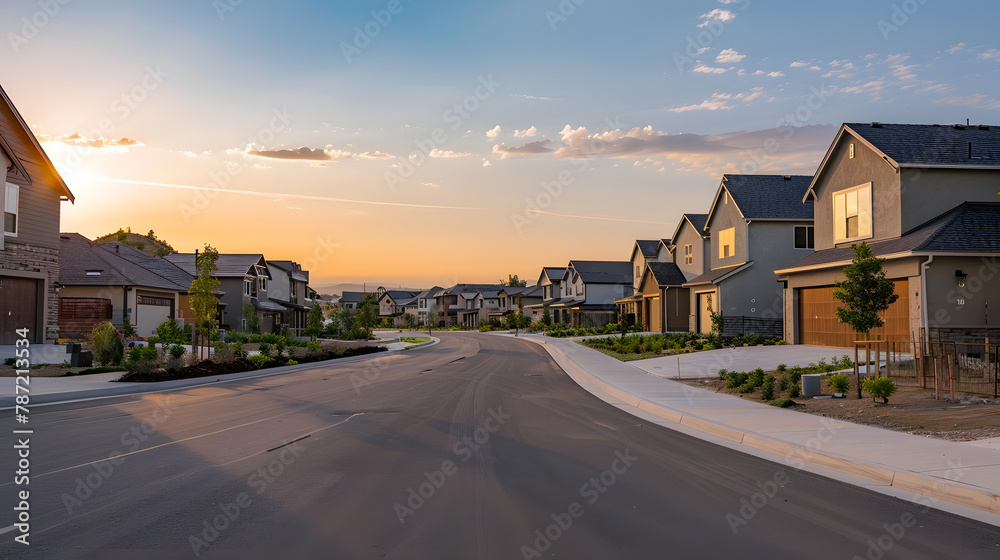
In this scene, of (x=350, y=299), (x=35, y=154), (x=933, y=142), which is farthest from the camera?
(x=350, y=299)

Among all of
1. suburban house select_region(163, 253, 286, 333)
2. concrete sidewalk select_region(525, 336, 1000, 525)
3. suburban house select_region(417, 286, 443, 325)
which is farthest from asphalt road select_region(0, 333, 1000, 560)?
suburban house select_region(417, 286, 443, 325)

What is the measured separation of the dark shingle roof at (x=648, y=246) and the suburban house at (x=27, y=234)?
Answer: 137 feet

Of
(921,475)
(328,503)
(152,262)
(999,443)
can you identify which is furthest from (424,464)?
(152,262)

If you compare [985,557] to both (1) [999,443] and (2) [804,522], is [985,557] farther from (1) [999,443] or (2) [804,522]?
(1) [999,443]

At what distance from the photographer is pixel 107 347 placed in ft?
79.3

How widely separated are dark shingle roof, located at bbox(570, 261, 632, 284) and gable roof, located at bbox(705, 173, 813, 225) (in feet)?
105

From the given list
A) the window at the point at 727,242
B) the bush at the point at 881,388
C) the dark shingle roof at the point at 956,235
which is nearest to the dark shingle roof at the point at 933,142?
the dark shingle roof at the point at 956,235

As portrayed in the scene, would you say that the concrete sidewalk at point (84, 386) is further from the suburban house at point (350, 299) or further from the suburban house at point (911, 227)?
the suburban house at point (350, 299)

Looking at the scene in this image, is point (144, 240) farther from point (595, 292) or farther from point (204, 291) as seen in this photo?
point (204, 291)

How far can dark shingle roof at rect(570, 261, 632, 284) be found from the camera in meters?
73.0

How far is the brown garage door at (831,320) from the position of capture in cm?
2256

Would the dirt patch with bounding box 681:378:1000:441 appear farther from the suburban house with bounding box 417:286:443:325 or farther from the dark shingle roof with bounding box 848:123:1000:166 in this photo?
the suburban house with bounding box 417:286:443:325

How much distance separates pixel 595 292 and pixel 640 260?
13746 mm

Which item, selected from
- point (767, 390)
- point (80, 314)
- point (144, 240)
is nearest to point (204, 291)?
point (80, 314)
